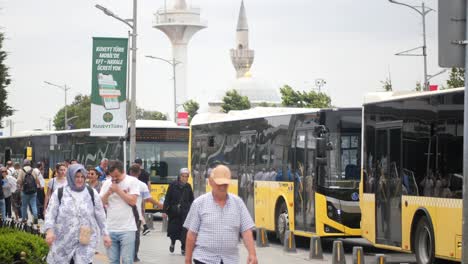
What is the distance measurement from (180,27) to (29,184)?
137 metres

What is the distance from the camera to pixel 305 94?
8412 centimetres

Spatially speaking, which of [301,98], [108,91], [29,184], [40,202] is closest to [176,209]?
[108,91]

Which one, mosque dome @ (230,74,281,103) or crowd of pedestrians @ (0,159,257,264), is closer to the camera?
crowd of pedestrians @ (0,159,257,264)

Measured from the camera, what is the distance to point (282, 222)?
25.3 metres

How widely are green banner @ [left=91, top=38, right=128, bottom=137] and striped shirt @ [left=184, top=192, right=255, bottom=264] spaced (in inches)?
817

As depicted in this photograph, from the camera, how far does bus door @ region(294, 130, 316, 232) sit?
23.8 metres

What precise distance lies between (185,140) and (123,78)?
3.97 metres

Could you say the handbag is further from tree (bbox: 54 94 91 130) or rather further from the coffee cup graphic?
tree (bbox: 54 94 91 130)

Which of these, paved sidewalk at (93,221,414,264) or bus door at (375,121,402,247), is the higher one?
bus door at (375,121,402,247)

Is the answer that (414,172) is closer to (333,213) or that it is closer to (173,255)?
(333,213)

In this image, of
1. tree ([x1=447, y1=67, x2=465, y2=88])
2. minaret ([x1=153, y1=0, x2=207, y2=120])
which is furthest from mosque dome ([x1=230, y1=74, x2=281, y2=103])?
tree ([x1=447, y1=67, x2=465, y2=88])

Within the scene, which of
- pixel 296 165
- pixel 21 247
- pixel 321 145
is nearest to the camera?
pixel 21 247

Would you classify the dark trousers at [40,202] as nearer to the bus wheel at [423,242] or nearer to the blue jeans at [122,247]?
the bus wheel at [423,242]

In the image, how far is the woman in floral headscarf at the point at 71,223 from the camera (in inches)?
499
